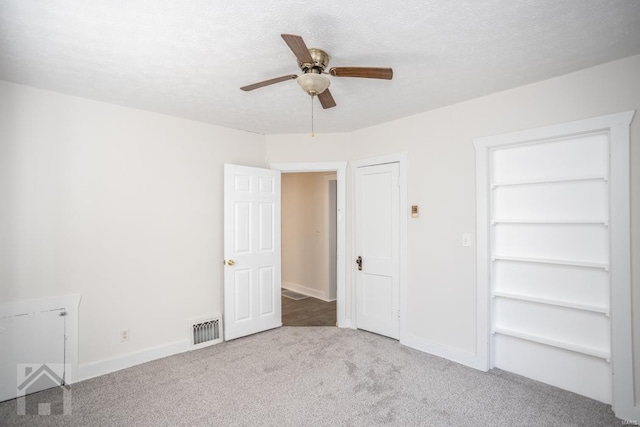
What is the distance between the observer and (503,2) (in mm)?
1732

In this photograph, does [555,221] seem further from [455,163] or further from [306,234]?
[306,234]

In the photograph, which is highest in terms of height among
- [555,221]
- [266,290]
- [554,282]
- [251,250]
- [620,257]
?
[555,221]

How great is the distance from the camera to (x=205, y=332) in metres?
3.76

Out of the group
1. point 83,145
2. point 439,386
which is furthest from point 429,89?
point 83,145

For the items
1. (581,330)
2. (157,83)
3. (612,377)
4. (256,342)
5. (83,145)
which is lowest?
(256,342)

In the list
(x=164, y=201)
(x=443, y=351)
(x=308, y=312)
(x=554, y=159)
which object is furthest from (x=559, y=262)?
(x=164, y=201)

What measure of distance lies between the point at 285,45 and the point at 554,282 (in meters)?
2.85

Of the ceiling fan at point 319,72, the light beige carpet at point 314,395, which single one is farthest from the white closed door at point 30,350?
the ceiling fan at point 319,72

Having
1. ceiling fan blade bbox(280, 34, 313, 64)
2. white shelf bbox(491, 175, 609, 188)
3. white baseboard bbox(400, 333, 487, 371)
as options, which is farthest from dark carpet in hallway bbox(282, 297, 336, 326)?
ceiling fan blade bbox(280, 34, 313, 64)

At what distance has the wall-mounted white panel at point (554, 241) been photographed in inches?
101

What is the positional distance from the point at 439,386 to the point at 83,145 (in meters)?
3.84

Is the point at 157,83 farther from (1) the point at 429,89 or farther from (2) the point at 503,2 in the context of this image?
(2) the point at 503,2

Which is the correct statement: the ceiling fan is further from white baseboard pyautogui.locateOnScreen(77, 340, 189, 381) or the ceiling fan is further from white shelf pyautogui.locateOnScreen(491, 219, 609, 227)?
white baseboard pyautogui.locateOnScreen(77, 340, 189, 381)

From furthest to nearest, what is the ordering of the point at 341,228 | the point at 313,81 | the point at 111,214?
the point at 341,228 < the point at 111,214 < the point at 313,81
